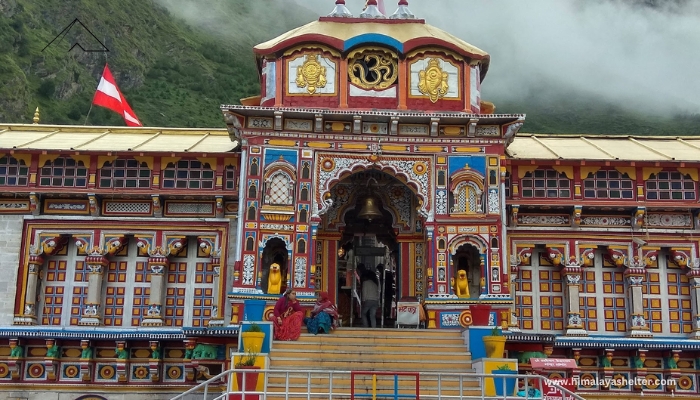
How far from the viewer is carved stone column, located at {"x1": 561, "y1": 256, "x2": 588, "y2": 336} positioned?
23625 millimetres

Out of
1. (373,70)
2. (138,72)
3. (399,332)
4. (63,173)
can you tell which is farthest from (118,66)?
(399,332)

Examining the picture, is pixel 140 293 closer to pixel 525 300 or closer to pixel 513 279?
pixel 513 279

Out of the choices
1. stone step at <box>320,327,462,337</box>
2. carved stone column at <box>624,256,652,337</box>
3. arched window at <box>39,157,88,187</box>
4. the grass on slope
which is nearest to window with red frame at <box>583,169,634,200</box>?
carved stone column at <box>624,256,652,337</box>

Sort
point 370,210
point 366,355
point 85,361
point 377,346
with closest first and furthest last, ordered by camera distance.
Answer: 1. point 366,355
2. point 377,346
3. point 85,361
4. point 370,210

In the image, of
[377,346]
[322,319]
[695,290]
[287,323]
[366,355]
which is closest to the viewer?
[366,355]

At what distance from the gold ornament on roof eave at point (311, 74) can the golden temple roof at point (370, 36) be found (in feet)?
1.95

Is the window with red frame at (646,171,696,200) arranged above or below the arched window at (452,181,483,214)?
above

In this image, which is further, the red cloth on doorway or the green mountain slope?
the green mountain slope

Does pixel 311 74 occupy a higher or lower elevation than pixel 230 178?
higher

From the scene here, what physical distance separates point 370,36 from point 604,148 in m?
8.52

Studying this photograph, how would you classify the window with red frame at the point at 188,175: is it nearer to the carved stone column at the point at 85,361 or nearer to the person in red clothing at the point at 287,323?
the carved stone column at the point at 85,361

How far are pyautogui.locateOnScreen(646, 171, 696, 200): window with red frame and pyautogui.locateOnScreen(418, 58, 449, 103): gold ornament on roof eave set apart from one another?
6.82 m

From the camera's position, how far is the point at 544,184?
24.4m

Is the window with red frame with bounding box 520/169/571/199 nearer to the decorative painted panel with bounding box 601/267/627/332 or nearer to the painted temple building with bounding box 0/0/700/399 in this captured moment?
the painted temple building with bounding box 0/0/700/399
